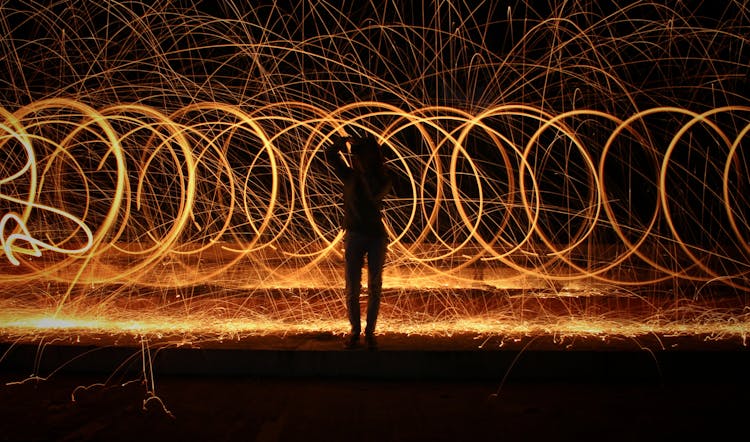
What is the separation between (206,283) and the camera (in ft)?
35.1

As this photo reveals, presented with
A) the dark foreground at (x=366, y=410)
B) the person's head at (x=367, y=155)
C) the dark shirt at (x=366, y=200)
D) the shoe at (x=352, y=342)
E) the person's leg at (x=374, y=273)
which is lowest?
the dark foreground at (x=366, y=410)

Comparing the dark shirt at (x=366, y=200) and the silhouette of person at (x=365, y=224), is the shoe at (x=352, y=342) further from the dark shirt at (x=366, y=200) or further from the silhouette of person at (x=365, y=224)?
the dark shirt at (x=366, y=200)

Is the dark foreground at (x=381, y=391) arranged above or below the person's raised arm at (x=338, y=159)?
below

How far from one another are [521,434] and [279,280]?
7339mm

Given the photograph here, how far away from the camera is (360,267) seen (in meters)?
6.07

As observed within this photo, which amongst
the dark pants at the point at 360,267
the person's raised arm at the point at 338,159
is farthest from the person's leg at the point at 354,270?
the person's raised arm at the point at 338,159

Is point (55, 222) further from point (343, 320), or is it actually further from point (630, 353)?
point (630, 353)

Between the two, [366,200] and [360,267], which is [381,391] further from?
[366,200]

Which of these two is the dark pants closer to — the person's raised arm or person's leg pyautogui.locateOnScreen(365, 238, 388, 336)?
person's leg pyautogui.locateOnScreen(365, 238, 388, 336)

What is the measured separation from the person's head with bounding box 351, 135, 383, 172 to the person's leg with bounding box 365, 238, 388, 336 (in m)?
0.60

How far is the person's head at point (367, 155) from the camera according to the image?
6004 mm

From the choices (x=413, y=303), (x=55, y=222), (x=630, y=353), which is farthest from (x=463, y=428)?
(x=55, y=222)

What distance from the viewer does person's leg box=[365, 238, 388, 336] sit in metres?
6.02

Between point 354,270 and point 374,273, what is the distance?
167 mm
